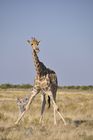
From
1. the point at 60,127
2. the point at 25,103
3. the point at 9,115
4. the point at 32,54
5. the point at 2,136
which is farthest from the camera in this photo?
the point at 9,115

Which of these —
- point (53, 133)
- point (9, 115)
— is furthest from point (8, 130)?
point (9, 115)

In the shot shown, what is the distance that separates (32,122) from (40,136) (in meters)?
5.01

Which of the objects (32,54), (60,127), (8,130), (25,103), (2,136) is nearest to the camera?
(2,136)

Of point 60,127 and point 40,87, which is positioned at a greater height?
point 40,87

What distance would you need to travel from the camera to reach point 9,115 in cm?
2425

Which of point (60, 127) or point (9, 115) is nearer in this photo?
point (60, 127)

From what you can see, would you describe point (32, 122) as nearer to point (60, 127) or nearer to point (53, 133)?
point (60, 127)

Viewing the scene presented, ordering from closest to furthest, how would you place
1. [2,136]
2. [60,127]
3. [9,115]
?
[2,136] → [60,127] → [9,115]

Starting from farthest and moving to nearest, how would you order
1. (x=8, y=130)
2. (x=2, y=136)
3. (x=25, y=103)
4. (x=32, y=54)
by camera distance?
(x=25, y=103)
(x=32, y=54)
(x=8, y=130)
(x=2, y=136)

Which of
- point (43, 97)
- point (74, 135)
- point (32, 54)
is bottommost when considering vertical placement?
point (74, 135)

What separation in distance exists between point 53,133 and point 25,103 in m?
5.19

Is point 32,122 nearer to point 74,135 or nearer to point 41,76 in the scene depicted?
point 41,76

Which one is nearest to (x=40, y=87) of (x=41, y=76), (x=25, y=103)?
(x=41, y=76)

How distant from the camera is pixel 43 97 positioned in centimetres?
2184
